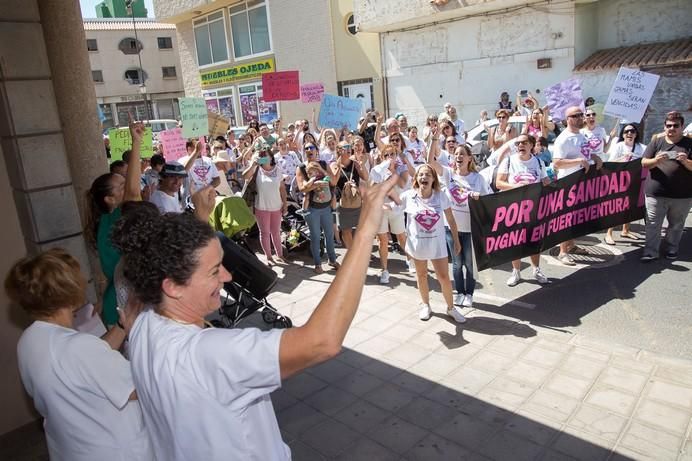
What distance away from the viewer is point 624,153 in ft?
26.2

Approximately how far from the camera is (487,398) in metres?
4.31

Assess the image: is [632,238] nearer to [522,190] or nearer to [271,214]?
[522,190]

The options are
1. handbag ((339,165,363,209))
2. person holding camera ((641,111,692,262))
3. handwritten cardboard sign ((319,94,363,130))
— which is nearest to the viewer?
person holding camera ((641,111,692,262))

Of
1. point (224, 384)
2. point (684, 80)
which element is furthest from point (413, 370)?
point (684, 80)

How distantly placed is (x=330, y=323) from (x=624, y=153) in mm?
7988

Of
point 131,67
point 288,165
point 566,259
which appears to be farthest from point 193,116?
point 131,67

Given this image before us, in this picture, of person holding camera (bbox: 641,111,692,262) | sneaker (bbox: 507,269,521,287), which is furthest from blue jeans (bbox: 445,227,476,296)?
person holding camera (bbox: 641,111,692,262)

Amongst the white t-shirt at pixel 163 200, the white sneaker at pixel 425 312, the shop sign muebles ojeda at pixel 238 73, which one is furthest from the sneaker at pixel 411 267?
the shop sign muebles ojeda at pixel 238 73

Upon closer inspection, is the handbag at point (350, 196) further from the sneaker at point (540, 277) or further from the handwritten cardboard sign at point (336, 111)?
the sneaker at point (540, 277)

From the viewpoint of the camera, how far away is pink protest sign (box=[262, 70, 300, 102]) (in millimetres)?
12219

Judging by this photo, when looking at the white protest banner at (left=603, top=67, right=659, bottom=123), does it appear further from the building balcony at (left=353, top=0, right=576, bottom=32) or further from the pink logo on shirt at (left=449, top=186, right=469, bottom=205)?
the building balcony at (left=353, top=0, right=576, bottom=32)

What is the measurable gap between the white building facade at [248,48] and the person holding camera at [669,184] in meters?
15.3

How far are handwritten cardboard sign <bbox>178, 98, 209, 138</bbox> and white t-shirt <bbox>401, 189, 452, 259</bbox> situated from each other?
4499 mm

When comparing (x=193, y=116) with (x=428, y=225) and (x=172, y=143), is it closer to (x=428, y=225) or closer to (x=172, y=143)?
(x=172, y=143)
